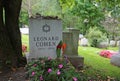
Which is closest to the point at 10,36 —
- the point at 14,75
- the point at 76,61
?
the point at 14,75

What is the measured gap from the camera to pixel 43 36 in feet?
25.9

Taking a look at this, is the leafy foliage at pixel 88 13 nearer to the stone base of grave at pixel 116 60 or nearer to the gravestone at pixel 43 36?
the stone base of grave at pixel 116 60

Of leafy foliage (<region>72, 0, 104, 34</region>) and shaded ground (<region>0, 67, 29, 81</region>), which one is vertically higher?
leafy foliage (<region>72, 0, 104, 34</region>)

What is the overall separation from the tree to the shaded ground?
1.00 feet

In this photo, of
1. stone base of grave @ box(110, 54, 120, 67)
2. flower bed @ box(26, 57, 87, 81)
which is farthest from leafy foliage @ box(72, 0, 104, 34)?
flower bed @ box(26, 57, 87, 81)

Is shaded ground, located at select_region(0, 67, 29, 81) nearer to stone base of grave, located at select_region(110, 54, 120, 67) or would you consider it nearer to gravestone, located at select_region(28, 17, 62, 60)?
gravestone, located at select_region(28, 17, 62, 60)

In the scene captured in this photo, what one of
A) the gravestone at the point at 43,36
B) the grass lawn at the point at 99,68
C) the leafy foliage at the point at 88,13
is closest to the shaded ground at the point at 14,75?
the gravestone at the point at 43,36

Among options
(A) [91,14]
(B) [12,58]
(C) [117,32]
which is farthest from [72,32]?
(C) [117,32]

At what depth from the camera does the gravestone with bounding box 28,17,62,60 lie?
786cm

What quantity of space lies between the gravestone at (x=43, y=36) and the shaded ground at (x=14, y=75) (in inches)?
30.3

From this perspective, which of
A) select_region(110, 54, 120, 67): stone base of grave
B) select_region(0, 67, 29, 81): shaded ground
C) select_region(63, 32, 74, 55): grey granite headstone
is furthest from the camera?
select_region(110, 54, 120, 67): stone base of grave

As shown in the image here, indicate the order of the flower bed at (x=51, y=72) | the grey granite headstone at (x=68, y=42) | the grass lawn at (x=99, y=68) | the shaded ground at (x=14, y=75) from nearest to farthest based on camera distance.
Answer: the flower bed at (x=51, y=72)
the shaded ground at (x=14, y=75)
the grass lawn at (x=99, y=68)
the grey granite headstone at (x=68, y=42)

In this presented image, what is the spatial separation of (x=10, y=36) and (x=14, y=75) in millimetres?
1613

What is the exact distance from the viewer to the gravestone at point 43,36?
7859mm
